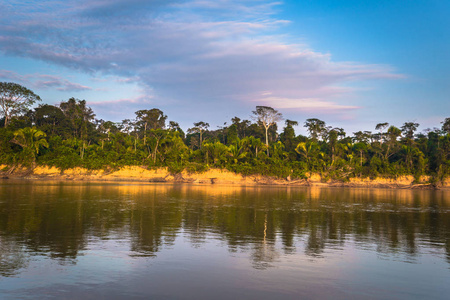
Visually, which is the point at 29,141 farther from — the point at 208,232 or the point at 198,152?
the point at 208,232

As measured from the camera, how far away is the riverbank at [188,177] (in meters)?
67.4

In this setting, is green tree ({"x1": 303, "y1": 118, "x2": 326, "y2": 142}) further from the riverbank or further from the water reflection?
the water reflection

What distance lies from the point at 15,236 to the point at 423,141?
90.5 metres

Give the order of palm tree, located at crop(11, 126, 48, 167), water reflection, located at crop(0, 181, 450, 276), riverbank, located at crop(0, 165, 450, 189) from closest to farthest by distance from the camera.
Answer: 1. water reflection, located at crop(0, 181, 450, 276)
2. palm tree, located at crop(11, 126, 48, 167)
3. riverbank, located at crop(0, 165, 450, 189)

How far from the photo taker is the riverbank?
67438 mm

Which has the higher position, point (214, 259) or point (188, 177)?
point (188, 177)

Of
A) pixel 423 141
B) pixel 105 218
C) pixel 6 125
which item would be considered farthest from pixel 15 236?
pixel 423 141

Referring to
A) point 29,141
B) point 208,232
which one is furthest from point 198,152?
point 208,232

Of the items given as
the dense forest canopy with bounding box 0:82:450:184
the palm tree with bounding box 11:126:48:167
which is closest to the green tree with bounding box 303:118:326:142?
the dense forest canopy with bounding box 0:82:450:184

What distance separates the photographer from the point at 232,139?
86.0 m

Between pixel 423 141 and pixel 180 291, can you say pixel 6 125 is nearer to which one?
pixel 180 291

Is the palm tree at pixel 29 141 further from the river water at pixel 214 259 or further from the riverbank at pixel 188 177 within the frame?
the river water at pixel 214 259

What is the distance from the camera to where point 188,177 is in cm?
7131

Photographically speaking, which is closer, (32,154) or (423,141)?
(32,154)
